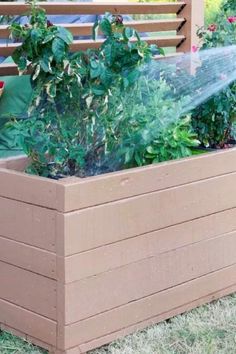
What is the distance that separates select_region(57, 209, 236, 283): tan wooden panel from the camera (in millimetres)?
2369

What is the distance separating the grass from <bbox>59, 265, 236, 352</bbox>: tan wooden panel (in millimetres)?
34

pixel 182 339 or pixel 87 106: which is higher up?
pixel 87 106

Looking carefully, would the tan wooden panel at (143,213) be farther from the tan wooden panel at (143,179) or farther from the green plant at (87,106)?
the green plant at (87,106)

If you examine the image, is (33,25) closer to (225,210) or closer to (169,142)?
(169,142)

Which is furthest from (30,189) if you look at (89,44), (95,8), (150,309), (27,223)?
(95,8)

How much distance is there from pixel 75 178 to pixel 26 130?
272 millimetres

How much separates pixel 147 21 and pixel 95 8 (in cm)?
46

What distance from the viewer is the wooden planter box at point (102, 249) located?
2373 mm

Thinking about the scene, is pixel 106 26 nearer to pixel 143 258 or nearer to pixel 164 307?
pixel 143 258

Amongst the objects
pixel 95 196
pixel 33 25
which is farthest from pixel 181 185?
pixel 33 25

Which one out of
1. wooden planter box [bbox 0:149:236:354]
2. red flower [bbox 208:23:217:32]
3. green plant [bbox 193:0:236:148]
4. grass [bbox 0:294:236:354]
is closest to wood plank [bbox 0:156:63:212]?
wooden planter box [bbox 0:149:236:354]

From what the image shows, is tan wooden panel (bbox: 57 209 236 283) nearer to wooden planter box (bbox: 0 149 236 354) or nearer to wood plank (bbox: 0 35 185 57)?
wooden planter box (bbox: 0 149 236 354)

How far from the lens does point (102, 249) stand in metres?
2.44

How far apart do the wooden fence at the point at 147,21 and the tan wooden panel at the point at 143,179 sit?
1.25 meters
